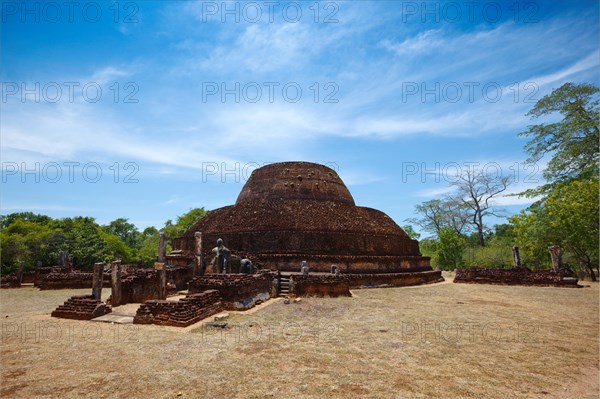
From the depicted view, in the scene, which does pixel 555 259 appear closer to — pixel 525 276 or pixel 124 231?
pixel 525 276

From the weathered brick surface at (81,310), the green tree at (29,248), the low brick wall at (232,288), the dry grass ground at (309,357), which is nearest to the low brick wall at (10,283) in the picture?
the green tree at (29,248)

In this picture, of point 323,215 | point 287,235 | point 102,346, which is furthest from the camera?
point 323,215

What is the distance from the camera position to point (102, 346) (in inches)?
214

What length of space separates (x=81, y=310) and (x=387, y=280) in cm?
1401

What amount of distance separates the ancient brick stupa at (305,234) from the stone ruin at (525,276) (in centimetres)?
337

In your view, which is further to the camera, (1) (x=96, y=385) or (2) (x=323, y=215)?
(2) (x=323, y=215)

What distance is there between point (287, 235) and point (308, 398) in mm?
15308

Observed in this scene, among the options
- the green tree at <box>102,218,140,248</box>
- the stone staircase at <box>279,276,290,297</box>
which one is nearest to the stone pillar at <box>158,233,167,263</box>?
the stone staircase at <box>279,276,290,297</box>

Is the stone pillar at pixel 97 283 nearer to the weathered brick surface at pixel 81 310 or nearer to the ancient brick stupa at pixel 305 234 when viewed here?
the weathered brick surface at pixel 81 310

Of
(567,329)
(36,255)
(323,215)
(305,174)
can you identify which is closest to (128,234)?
(36,255)

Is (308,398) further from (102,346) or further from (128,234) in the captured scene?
(128,234)

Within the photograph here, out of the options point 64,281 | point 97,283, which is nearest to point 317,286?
point 97,283

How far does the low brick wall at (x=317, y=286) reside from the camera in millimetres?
12178

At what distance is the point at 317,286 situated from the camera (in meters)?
12.3
